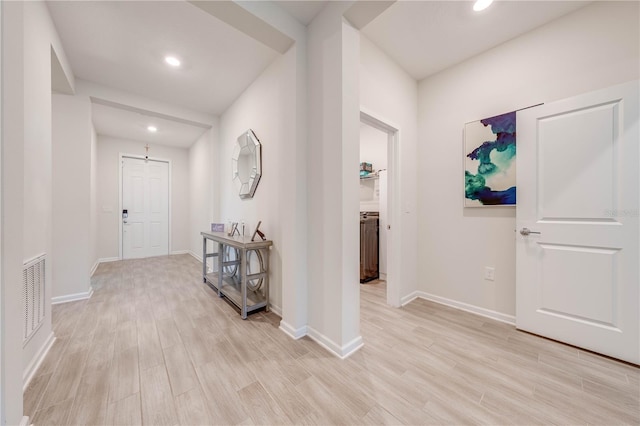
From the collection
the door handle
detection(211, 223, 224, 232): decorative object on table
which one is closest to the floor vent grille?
detection(211, 223, 224, 232): decorative object on table

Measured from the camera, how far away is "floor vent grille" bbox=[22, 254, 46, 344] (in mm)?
1459

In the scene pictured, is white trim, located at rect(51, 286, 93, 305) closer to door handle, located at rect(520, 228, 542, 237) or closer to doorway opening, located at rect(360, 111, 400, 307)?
doorway opening, located at rect(360, 111, 400, 307)

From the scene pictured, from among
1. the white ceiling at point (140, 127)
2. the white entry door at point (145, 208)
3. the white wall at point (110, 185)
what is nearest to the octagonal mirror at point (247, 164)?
the white ceiling at point (140, 127)

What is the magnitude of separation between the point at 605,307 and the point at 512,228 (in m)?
0.78

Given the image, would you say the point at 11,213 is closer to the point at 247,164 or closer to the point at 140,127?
the point at 247,164

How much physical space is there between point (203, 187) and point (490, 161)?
15.2 ft

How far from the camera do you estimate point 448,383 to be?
140 centimetres

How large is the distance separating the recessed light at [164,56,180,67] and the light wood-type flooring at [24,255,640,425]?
262 centimetres

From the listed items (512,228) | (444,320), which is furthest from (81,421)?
(512,228)

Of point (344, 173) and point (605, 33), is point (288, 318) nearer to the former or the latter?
point (344, 173)

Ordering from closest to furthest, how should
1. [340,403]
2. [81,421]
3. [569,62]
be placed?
[81,421] < [340,403] < [569,62]

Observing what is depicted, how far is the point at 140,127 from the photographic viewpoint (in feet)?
13.9

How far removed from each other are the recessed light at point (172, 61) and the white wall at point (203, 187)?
129 centimetres

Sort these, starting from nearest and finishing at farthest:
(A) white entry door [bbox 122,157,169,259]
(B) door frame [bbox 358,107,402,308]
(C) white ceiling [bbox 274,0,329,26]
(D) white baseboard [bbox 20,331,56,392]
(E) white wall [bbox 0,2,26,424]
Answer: (E) white wall [bbox 0,2,26,424]
(D) white baseboard [bbox 20,331,56,392]
(C) white ceiling [bbox 274,0,329,26]
(B) door frame [bbox 358,107,402,308]
(A) white entry door [bbox 122,157,169,259]
